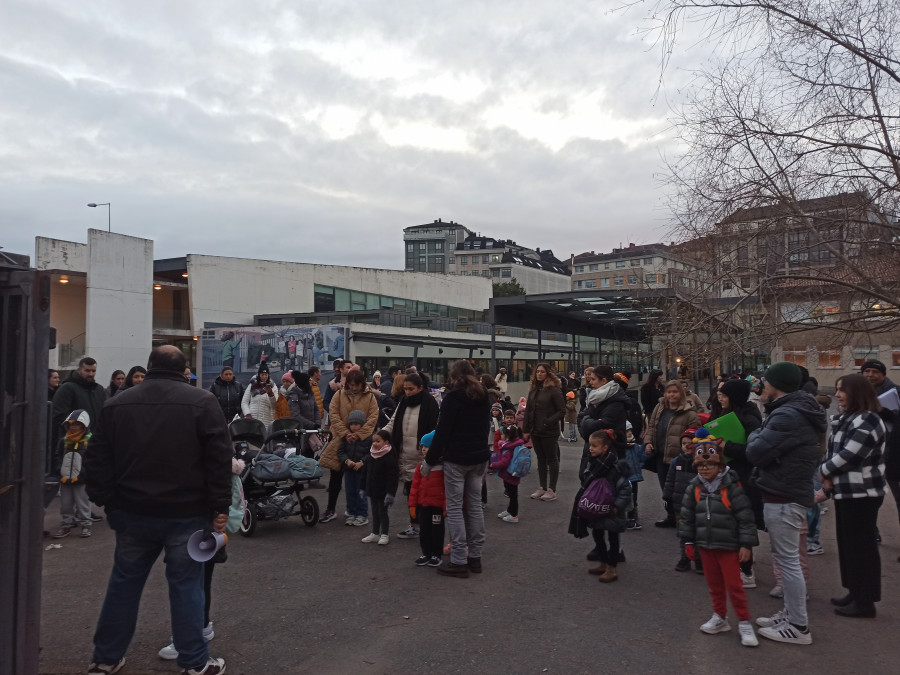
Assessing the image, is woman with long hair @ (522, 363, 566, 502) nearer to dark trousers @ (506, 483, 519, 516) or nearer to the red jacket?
dark trousers @ (506, 483, 519, 516)

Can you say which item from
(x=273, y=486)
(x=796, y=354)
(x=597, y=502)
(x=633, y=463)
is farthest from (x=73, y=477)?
(x=796, y=354)

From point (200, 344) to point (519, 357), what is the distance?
66.1ft

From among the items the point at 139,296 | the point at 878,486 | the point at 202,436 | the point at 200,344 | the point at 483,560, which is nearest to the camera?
the point at 202,436

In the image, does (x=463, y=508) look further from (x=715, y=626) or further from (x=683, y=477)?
(x=715, y=626)

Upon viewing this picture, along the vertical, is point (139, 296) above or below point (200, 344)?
above

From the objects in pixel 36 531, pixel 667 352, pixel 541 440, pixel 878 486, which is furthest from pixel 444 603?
pixel 667 352

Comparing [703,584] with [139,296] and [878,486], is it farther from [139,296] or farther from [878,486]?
[139,296]

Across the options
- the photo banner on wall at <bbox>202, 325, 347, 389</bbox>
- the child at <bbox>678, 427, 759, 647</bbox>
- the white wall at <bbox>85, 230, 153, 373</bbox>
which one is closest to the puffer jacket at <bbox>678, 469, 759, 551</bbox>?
the child at <bbox>678, 427, 759, 647</bbox>

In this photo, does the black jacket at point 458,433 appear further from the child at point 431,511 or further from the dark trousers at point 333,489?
the dark trousers at point 333,489

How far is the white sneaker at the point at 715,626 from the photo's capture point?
468 cm

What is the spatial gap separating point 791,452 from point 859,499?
2.74ft

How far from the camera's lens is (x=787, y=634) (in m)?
4.54

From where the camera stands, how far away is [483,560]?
650 centimetres

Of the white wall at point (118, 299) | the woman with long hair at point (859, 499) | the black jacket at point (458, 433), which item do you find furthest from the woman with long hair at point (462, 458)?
the white wall at point (118, 299)
